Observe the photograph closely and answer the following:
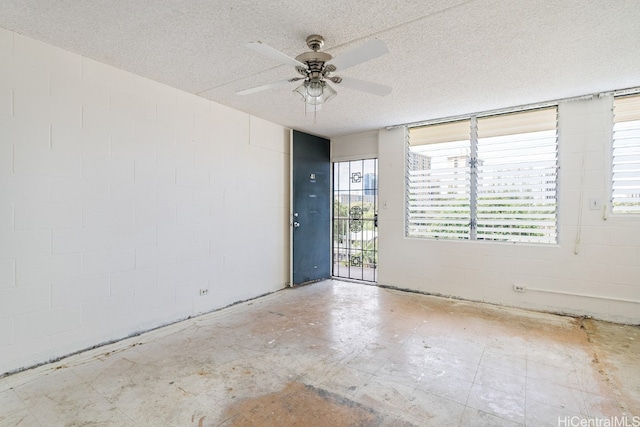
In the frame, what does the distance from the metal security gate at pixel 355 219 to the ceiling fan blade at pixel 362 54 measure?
3.28m

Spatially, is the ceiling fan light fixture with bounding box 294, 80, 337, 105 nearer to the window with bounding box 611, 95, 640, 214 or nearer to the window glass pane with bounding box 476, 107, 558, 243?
the window glass pane with bounding box 476, 107, 558, 243

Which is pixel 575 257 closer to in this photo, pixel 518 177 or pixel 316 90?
pixel 518 177

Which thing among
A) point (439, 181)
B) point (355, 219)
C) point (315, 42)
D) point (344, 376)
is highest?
point (315, 42)

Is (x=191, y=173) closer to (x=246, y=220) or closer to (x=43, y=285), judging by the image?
(x=246, y=220)

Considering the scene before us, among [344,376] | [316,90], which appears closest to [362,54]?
[316,90]

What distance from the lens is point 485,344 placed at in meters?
2.98

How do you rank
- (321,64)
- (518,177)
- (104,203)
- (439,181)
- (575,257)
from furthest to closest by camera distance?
1. (439,181)
2. (518,177)
3. (575,257)
4. (104,203)
5. (321,64)

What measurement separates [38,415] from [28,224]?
140 cm

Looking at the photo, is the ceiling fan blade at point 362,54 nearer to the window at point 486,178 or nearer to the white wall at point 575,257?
the window at point 486,178

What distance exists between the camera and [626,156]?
346 cm

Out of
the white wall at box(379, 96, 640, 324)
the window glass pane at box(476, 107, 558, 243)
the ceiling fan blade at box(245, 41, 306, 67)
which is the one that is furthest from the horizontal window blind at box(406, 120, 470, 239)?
the ceiling fan blade at box(245, 41, 306, 67)

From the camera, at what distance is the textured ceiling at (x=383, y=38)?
2057mm

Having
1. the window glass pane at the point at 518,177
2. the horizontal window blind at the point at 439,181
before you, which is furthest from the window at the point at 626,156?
the horizontal window blind at the point at 439,181

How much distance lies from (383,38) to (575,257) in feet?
11.3
